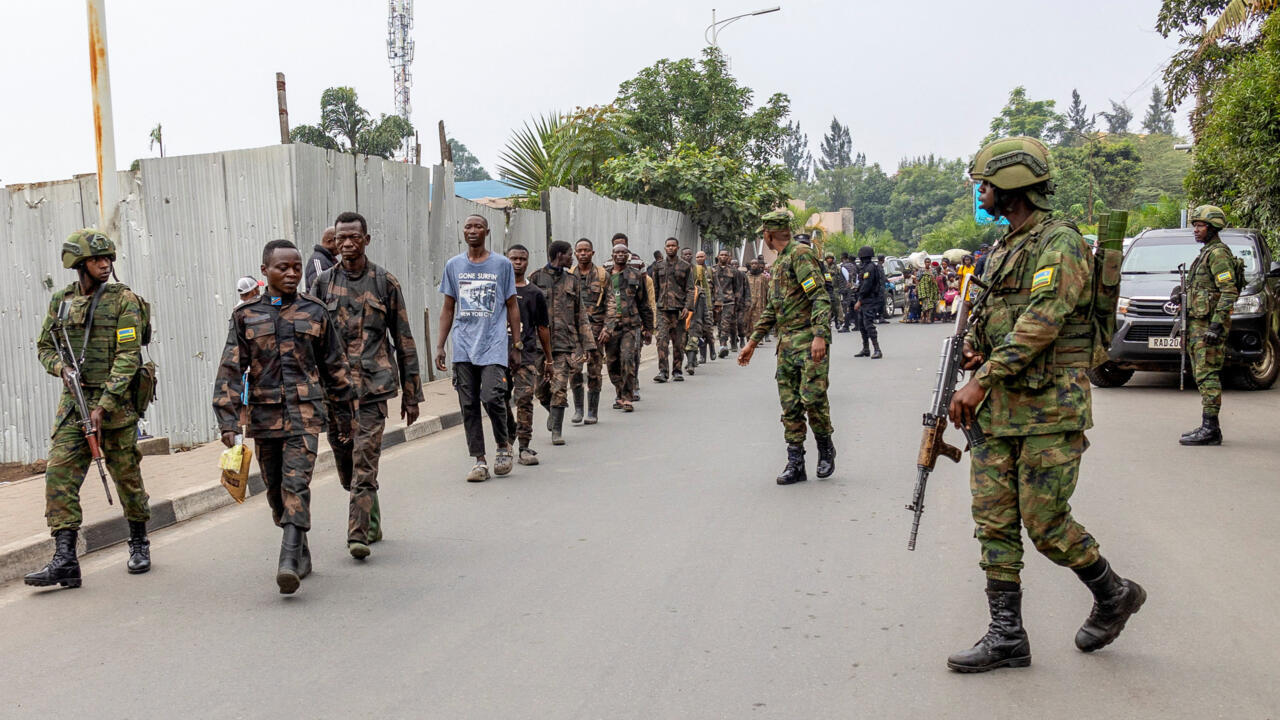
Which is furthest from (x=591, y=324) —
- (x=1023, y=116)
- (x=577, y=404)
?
(x=1023, y=116)

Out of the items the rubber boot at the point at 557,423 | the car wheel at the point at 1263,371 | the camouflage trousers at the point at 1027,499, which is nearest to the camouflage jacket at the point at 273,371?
the camouflage trousers at the point at 1027,499

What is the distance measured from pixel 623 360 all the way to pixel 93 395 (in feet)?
23.4

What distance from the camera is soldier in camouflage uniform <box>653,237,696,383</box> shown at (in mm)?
15539

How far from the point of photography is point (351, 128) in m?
44.2

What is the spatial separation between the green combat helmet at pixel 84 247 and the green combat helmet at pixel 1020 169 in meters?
4.36

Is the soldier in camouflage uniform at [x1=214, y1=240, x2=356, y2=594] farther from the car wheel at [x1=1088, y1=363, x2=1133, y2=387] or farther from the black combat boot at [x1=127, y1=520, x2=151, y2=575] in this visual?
the car wheel at [x1=1088, y1=363, x2=1133, y2=387]

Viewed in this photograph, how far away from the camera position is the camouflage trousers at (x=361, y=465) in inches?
237

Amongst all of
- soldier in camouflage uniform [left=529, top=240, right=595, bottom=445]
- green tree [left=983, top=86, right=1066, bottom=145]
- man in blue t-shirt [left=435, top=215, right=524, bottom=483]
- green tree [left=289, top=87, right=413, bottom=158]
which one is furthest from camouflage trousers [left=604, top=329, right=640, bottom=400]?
green tree [left=983, top=86, right=1066, bottom=145]

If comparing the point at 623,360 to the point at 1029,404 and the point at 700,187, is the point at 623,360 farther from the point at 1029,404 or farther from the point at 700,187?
the point at 700,187

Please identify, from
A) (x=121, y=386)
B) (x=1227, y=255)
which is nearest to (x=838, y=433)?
(x=1227, y=255)

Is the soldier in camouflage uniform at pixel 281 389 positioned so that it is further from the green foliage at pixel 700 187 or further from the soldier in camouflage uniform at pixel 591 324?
the green foliage at pixel 700 187

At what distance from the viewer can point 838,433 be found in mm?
10133

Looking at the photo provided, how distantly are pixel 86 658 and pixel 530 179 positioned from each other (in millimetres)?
18369

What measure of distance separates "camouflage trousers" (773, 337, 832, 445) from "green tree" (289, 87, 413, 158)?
3804 centimetres
